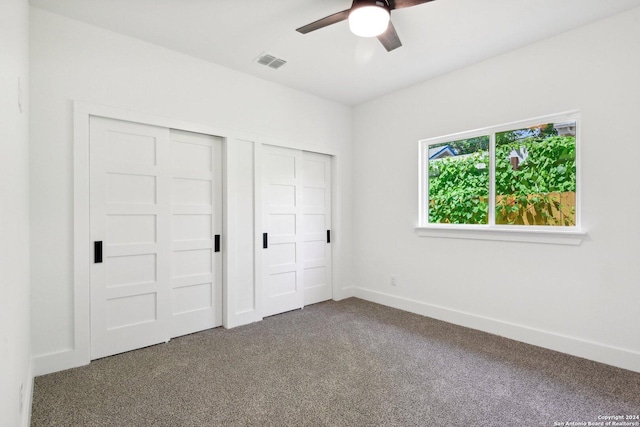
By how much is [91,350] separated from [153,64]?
2.56 metres

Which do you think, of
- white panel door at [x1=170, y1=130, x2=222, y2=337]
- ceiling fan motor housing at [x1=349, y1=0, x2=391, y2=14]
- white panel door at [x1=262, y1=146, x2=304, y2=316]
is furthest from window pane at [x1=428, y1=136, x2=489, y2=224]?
white panel door at [x1=170, y1=130, x2=222, y2=337]

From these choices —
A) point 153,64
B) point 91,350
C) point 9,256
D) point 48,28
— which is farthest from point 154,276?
point 48,28

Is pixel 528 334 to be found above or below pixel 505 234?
below

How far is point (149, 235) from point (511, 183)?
11.8 feet

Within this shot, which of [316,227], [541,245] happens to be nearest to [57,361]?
[316,227]

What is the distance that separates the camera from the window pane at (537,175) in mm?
2904

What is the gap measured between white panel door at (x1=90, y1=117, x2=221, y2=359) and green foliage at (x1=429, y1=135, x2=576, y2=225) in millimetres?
2616

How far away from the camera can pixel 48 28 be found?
248 cm

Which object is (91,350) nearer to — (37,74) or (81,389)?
(81,389)

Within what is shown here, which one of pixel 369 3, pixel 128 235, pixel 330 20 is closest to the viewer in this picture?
pixel 369 3

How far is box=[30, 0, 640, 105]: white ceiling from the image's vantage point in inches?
96.0

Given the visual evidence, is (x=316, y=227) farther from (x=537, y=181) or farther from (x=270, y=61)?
(x=537, y=181)

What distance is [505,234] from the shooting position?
3.19m

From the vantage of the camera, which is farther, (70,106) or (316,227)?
(316,227)
